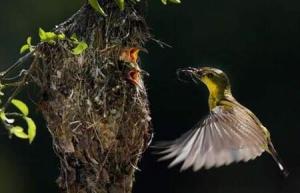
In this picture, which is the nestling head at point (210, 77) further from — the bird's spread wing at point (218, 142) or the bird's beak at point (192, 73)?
the bird's spread wing at point (218, 142)

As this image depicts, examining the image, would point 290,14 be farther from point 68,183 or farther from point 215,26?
point 68,183

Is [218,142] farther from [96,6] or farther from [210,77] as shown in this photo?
[96,6]

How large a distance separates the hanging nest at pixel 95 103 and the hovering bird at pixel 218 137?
0.47 ft

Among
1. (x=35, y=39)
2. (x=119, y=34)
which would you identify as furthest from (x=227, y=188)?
(x=119, y=34)

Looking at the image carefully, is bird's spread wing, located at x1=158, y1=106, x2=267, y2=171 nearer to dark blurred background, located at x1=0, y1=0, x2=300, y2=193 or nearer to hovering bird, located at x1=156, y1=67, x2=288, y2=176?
hovering bird, located at x1=156, y1=67, x2=288, y2=176

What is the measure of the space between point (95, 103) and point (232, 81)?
544cm

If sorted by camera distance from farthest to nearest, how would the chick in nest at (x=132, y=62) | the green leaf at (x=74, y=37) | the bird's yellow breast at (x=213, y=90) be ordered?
the bird's yellow breast at (x=213, y=90)
the chick in nest at (x=132, y=62)
the green leaf at (x=74, y=37)

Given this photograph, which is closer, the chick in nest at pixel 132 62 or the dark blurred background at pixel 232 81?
the chick in nest at pixel 132 62

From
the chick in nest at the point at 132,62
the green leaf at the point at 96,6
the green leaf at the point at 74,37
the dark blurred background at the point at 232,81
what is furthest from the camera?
the dark blurred background at the point at 232,81

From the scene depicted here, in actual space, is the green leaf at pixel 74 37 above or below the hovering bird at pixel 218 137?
above

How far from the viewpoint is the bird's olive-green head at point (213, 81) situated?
3934 mm

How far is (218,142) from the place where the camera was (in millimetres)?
3547

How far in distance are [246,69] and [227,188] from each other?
1.02m

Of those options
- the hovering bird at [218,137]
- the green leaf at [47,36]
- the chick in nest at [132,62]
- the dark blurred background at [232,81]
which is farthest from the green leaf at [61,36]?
the dark blurred background at [232,81]
